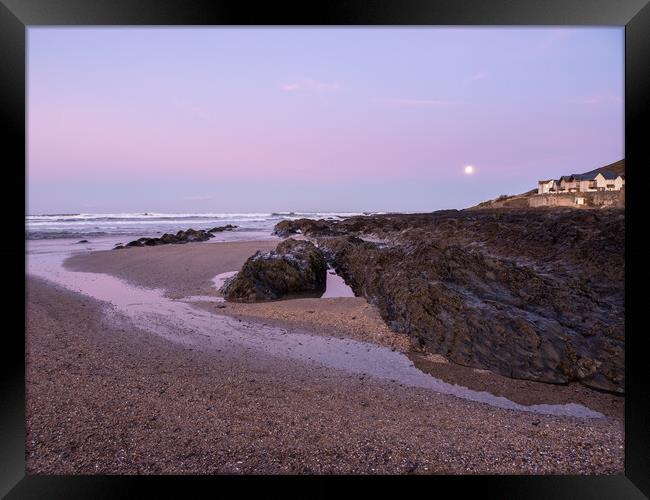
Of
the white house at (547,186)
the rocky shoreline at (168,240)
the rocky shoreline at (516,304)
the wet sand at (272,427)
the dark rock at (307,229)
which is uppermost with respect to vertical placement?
the white house at (547,186)

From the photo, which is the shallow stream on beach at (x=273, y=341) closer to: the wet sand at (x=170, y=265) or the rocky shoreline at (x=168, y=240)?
the wet sand at (x=170, y=265)

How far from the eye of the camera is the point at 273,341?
4.95 metres

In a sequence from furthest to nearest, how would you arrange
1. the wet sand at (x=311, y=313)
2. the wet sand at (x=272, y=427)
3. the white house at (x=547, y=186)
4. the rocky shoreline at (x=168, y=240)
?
the white house at (x=547, y=186) → the rocky shoreline at (x=168, y=240) → the wet sand at (x=311, y=313) → the wet sand at (x=272, y=427)

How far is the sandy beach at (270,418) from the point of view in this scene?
101 inches

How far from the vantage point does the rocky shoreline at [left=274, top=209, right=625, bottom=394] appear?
3955 mm

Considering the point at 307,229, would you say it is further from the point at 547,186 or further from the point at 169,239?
the point at 547,186

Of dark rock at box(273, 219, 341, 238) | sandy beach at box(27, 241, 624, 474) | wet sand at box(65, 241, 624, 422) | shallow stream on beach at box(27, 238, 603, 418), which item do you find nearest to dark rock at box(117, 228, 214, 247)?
wet sand at box(65, 241, 624, 422)

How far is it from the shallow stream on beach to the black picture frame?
0.83 m

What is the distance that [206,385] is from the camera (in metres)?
3.55

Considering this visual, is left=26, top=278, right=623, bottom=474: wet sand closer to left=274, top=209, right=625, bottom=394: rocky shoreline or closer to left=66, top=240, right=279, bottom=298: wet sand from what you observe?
left=274, top=209, right=625, bottom=394: rocky shoreline

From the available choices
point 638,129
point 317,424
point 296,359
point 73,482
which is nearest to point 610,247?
point 638,129

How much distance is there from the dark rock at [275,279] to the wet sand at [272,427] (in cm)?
309

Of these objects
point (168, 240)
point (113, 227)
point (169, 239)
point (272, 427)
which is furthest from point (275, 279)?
point (113, 227)

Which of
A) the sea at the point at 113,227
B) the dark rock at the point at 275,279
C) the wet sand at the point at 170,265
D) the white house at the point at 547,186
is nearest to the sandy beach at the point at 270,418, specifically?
the dark rock at the point at 275,279
